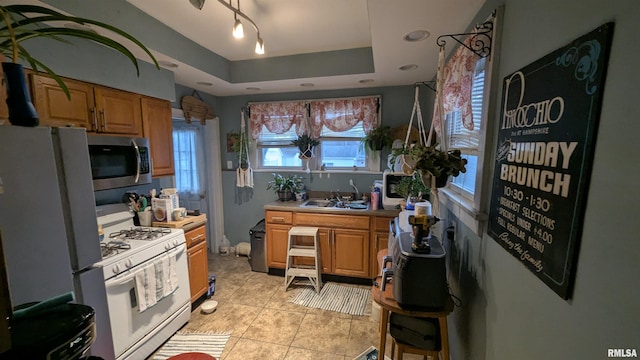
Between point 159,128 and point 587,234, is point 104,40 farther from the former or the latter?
point 159,128

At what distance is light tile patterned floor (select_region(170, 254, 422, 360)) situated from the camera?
6.68 feet

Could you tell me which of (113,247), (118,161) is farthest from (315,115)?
(113,247)

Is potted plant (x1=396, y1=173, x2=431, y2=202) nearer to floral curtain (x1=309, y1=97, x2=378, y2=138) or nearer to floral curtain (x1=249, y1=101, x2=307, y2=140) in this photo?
floral curtain (x1=309, y1=97, x2=378, y2=138)

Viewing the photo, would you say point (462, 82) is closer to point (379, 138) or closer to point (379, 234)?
point (379, 138)

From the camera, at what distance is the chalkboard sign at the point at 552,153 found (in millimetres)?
614

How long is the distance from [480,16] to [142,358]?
3.20 metres

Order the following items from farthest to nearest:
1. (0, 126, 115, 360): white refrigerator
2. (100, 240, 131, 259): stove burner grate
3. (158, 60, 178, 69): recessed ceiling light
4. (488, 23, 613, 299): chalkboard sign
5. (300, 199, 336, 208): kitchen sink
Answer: (300, 199, 336, 208): kitchen sink
(158, 60, 178, 69): recessed ceiling light
(100, 240, 131, 259): stove burner grate
(0, 126, 115, 360): white refrigerator
(488, 23, 613, 299): chalkboard sign

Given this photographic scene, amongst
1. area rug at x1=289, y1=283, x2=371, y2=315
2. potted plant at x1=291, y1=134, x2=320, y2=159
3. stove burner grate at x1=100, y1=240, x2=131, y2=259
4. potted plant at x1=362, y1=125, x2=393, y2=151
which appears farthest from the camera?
potted plant at x1=291, y1=134, x2=320, y2=159

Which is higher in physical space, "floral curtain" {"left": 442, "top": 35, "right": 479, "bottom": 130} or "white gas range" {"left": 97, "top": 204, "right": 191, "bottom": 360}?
"floral curtain" {"left": 442, "top": 35, "right": 479, "bottom": 130}

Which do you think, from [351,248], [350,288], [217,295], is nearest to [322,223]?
[351,248]

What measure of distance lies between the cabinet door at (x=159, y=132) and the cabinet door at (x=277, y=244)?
1.31 metres

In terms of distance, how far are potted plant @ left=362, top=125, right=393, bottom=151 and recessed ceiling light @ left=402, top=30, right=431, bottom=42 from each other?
143 centimetres

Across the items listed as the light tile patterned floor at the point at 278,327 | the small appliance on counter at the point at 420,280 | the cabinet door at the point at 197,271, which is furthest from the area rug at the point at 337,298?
the small appliance on counter at the point at 420,280

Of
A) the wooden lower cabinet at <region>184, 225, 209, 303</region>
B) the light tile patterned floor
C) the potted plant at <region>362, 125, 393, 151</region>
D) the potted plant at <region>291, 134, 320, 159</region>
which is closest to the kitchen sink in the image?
the potted plant at <region>291, 134, 320, 159</region>
